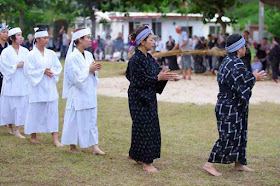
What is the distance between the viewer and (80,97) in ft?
23.0

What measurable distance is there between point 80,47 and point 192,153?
230 centimetres

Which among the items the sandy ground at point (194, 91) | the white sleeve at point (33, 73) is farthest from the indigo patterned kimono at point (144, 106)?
the sandy ground at point (194, 91)

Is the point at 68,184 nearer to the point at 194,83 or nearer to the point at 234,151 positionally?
the point at 234,151

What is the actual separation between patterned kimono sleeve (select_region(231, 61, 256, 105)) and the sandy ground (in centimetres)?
696

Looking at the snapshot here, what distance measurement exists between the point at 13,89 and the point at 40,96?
1245 mm

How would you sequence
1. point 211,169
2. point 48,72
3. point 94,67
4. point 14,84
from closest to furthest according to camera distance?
point 211,169, point 94,67, point 48,72, point 14,84

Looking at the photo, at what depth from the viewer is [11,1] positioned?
1288 cm

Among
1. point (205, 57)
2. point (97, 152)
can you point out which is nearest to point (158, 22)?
point (205, 57)

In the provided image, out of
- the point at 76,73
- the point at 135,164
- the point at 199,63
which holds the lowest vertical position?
the point at 199,63

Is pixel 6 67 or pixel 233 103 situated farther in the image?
pixel 6 67

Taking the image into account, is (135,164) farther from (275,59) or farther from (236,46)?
(275,59)

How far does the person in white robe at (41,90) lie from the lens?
7848mm

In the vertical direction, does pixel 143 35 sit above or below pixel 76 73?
above

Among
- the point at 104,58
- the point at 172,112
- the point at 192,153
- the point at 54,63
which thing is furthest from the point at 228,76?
the point at 104,58
